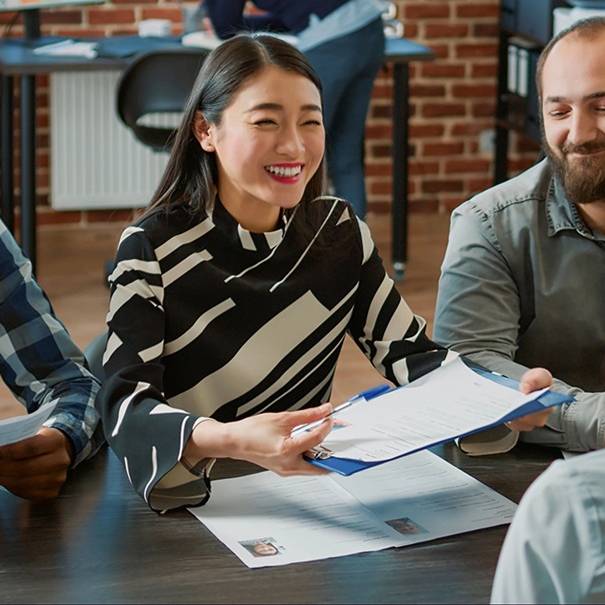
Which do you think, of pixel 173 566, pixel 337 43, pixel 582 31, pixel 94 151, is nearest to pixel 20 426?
pixel 173 566

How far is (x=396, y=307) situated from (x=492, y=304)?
5.9 inches

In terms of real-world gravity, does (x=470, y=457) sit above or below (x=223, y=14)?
below

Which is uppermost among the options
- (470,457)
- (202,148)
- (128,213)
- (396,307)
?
(202,148)

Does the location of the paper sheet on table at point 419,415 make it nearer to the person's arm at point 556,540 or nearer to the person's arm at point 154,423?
the person's arm at point 154,423

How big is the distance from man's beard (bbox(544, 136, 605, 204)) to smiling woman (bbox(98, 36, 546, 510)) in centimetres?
30

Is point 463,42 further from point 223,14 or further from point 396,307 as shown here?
point 396,307

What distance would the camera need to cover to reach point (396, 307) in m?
1.80

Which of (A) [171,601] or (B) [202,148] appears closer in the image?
(A) [171,601]

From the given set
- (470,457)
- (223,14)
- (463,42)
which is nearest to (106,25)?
(223,14)

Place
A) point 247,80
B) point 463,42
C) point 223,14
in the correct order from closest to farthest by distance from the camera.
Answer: point 247,80 → point 223,14 → point 463,42

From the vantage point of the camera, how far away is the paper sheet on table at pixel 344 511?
1.31 meters

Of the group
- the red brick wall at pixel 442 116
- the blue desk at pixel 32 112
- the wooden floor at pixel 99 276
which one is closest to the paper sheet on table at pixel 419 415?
the wooden floor at pixel 99 276

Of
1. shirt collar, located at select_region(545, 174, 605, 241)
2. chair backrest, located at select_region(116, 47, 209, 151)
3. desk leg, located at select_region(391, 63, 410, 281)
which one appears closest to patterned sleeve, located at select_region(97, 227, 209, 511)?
shirt collar, located at select_region(545, 174, 605, 241)

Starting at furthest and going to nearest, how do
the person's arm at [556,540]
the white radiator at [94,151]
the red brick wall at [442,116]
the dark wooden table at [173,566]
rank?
the red brick wall at [442,116]
the white radiator at [94,151]
the dark wooden table at [173,566]
the person's arm at [556,540]
